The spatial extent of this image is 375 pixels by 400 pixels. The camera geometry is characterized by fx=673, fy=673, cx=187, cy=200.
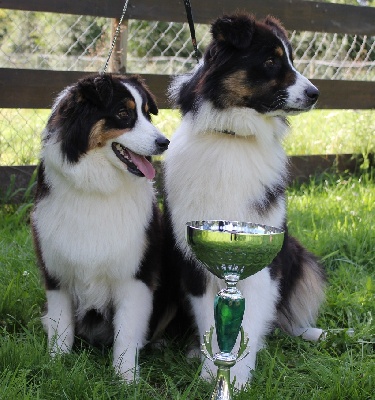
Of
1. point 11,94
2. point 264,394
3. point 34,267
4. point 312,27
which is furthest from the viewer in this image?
point 312,27

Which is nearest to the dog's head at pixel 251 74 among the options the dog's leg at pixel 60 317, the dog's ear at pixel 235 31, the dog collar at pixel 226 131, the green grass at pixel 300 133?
the dog's ear at pixel 235 31

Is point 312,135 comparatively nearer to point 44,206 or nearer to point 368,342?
point 368,342

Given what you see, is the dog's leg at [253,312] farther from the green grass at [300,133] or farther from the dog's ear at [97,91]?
the green grass at [300,133]

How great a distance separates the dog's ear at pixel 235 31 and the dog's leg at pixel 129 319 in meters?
1.25

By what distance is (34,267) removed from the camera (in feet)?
14.1

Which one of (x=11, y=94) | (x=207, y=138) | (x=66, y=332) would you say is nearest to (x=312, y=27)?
(x=11, y=94)

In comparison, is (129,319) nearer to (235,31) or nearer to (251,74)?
(251,74)

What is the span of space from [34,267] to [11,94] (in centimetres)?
181

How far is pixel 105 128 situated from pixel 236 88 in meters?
0.65

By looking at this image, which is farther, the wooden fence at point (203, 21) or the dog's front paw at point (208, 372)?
the wooden fence at point (203, 21)

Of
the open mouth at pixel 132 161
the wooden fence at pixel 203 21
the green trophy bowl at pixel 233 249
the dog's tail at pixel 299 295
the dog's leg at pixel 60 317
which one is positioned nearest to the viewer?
the green trophy bowl at pixel 233 249

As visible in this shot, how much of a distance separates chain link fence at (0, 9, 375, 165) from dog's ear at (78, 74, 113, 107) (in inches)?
38.2

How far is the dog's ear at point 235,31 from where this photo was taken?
315 centimetres

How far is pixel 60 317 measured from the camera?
3400mm
